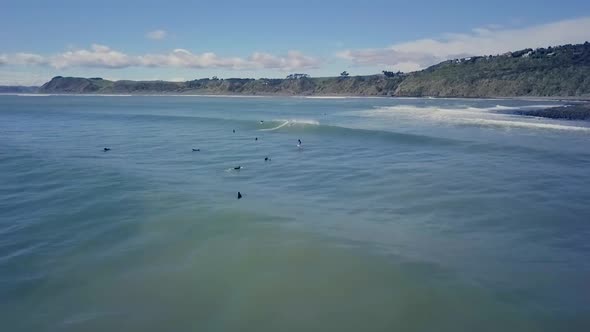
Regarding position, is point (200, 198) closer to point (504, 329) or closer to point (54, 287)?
point (54, 287)

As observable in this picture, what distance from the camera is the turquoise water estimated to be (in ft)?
33.4

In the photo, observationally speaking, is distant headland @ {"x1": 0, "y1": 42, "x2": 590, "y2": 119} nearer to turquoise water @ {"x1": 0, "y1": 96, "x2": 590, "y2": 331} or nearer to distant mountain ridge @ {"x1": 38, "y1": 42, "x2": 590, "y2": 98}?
distant mountain ridge @ {"x1": 38, "y1": 42, "x2": 590, "y2": 98}

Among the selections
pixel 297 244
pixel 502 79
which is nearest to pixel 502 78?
pixel 502 79

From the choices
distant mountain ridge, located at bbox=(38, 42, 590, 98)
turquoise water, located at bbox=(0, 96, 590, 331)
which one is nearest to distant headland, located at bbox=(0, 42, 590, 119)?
distant mountain ridge, located at bbox=(38, 42, 590, 98)

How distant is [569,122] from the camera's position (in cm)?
4666

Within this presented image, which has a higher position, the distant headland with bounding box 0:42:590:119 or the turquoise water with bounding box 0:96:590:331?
the distant headland with bounding box 0:42:590:119

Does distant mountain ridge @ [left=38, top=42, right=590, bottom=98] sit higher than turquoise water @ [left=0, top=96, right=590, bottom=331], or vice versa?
distant mountain ridge @ [left=38, top=42, right=590, bottom=98]

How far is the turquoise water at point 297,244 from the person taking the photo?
10.2m

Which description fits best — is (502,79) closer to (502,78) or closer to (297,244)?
(502,78)

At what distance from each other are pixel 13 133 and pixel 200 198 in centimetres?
3467

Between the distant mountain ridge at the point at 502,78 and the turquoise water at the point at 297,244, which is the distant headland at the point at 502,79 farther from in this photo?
the turquoise water at the point at 297,244

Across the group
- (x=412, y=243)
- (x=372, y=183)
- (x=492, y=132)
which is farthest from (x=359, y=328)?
(x=492, y=132)

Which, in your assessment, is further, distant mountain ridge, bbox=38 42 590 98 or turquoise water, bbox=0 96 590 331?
distant mountain ridge, bbox=38 42 590 98

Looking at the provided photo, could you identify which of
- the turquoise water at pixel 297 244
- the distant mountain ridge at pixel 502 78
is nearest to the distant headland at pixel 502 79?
the distant mountain ridge at pixel 502 78
